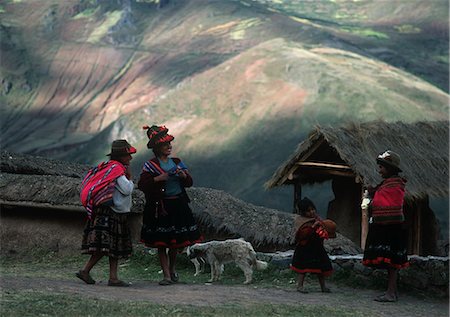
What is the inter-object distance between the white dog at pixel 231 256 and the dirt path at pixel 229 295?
1.29ft

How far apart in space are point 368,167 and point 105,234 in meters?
6.37

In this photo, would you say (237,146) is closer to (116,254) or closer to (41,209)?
(41,209)

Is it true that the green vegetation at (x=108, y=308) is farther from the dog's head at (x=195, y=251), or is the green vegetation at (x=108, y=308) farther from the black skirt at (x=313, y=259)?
the dog's head at (x=195, y=251)

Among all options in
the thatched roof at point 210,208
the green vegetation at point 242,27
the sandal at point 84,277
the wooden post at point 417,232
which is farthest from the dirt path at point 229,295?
the green vegetation at point 242,27

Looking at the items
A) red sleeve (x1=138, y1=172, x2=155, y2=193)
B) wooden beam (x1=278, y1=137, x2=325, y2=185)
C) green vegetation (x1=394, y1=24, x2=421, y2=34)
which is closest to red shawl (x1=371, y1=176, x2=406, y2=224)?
red sleeve (x1=138, y1=172, x2=155, y2=193)

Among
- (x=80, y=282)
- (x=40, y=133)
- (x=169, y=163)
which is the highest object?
(x=169, y=163)

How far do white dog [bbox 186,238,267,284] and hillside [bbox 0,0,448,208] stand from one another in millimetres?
26247

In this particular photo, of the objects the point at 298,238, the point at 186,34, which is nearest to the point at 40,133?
the point at 186,34

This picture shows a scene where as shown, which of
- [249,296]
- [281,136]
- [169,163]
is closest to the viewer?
[249,296]

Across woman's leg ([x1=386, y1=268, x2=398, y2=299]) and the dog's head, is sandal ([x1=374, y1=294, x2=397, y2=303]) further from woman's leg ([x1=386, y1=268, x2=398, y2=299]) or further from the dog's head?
the dog's head

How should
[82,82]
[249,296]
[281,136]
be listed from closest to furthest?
1. [249,296]
2. [281,136]
3. [82,82]

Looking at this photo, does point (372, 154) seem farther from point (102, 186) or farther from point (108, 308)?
point (108, 308)

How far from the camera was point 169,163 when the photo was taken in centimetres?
931

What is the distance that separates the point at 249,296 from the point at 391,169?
6.19ft
